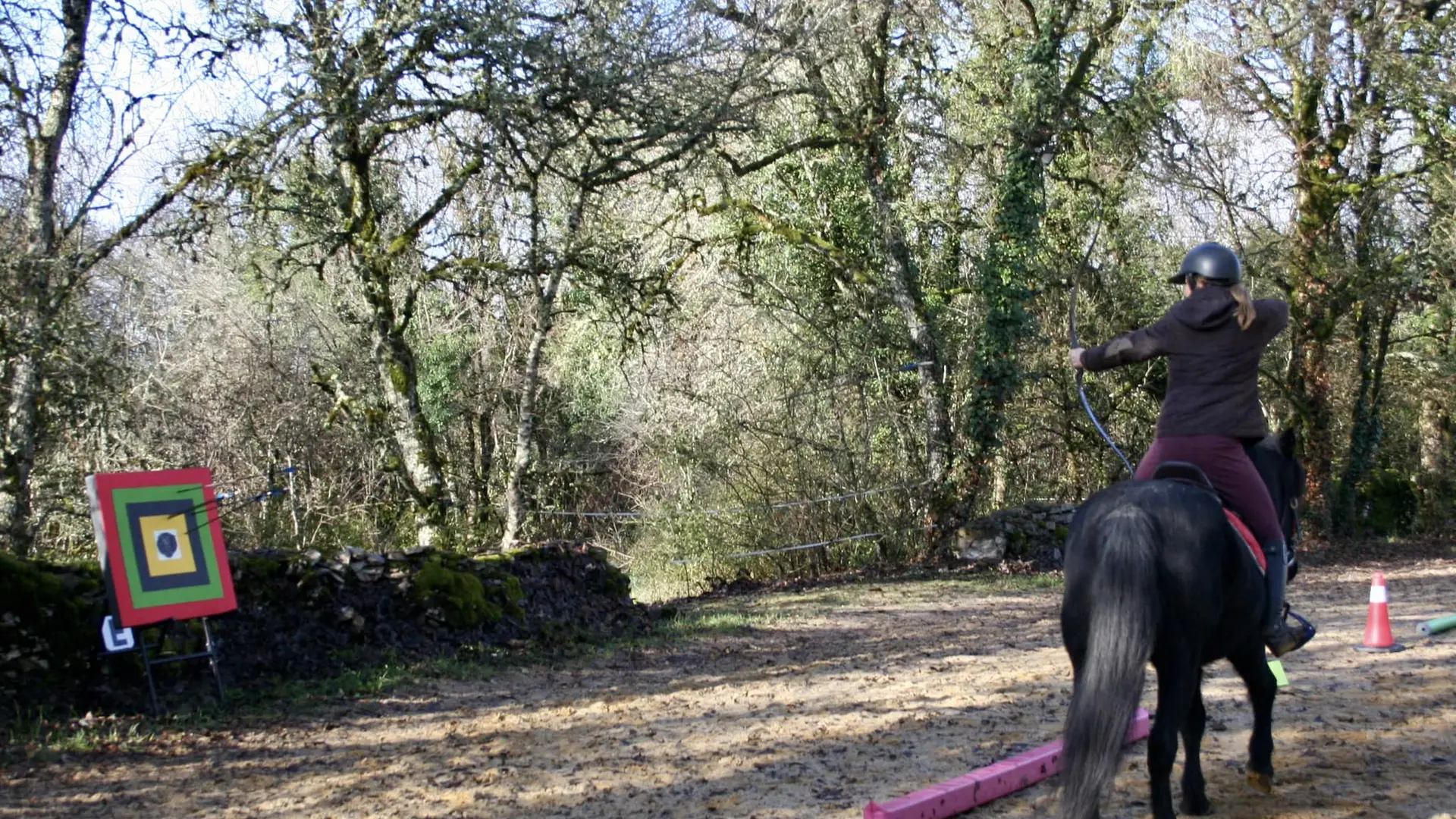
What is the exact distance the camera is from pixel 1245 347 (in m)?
4.99

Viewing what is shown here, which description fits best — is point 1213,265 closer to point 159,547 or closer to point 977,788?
point 977,788

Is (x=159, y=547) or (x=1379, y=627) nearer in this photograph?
(x=159, y=547)

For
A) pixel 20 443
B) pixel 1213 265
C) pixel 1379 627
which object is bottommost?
pixel 1379 627

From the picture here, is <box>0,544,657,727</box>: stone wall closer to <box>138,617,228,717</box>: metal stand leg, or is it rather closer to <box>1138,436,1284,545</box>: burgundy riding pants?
<box>138,617,228,717</box>: metal stand leg

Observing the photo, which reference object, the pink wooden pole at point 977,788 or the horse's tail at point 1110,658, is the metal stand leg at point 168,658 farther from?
the horse's tail at point 1110,658

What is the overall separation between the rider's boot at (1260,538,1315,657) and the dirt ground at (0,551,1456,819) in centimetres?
64

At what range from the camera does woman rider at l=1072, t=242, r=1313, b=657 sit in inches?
194

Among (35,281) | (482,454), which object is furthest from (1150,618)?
(482,454)

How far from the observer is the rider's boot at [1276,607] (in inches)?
195

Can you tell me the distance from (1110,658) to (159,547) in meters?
5.79

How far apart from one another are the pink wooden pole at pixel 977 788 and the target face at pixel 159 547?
4641 mm

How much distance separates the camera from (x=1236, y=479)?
4.91 metres

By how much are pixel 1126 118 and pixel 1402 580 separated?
7.13 m

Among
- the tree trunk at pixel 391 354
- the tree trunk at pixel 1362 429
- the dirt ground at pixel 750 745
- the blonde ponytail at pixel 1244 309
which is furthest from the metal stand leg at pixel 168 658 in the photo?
the tree trunk at pixel 1362 429
